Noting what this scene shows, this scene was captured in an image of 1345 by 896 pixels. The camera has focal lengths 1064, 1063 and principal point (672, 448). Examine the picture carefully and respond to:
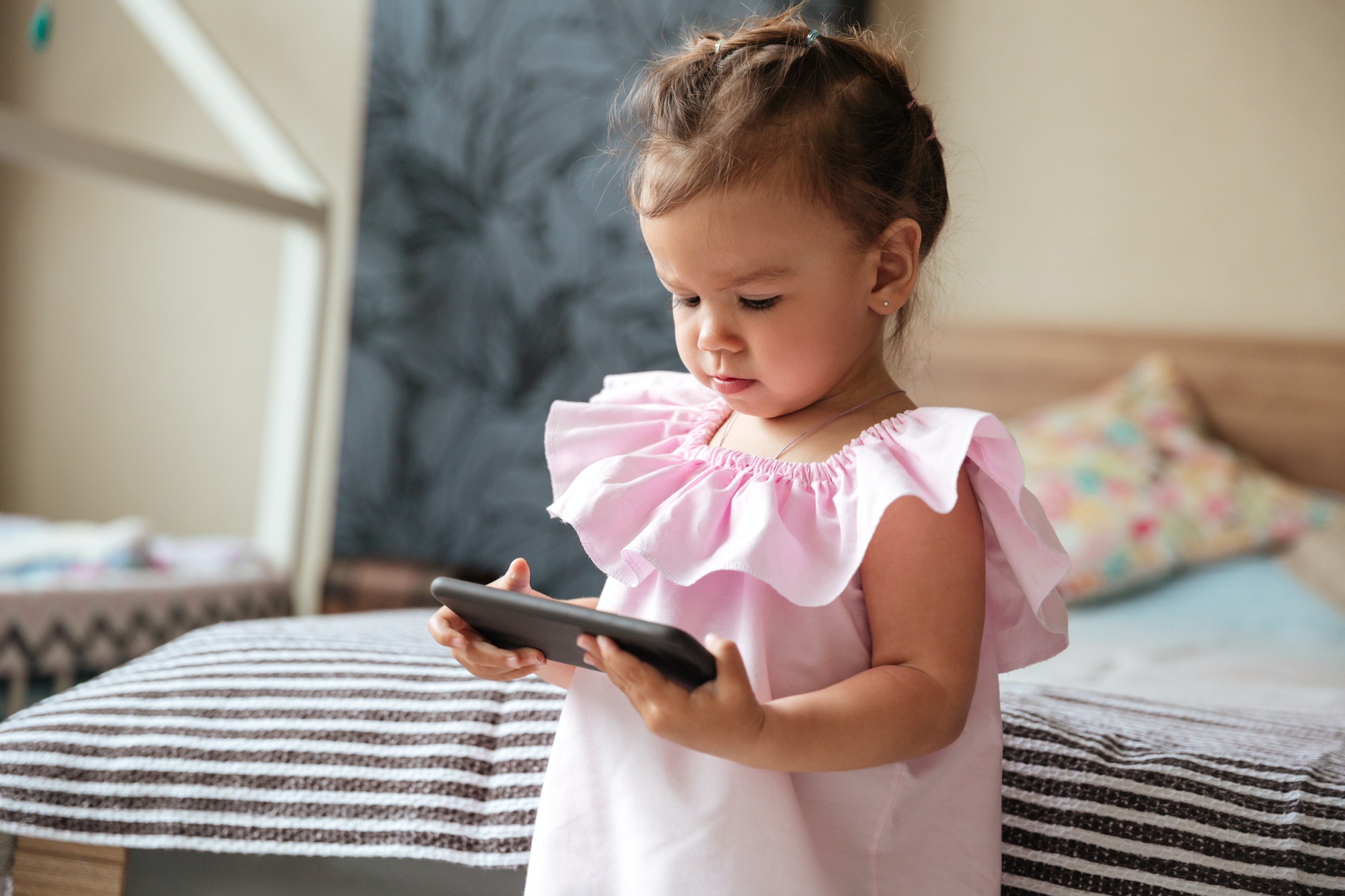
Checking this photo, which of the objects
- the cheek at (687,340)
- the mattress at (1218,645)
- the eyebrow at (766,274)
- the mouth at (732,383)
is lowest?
the mattress at (1218,645)

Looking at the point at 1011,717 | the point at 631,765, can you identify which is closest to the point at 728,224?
the point at 631,765

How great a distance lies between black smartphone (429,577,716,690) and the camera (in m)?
0.52

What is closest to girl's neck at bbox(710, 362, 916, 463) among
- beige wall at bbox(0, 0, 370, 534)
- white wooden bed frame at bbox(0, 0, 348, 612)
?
white wooden bed frame at bbox(0, 0, 348, 612)

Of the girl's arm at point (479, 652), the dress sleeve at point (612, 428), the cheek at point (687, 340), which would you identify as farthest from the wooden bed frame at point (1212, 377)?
the girl's arm at point (479, 652)

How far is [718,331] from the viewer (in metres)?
0.68

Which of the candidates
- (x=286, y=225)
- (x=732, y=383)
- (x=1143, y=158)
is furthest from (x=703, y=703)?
(x=286, y=225)

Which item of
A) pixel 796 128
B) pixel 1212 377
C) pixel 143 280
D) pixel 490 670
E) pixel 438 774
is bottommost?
pixel 438 774

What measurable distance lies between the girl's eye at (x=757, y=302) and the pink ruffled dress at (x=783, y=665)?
10cm

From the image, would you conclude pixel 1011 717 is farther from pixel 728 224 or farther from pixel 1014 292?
pixel 1014 292

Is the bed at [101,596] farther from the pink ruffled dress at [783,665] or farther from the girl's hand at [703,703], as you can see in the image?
the girl's hand at [703,703]

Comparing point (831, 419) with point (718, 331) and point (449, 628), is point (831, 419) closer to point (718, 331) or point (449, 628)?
point (718, 331)

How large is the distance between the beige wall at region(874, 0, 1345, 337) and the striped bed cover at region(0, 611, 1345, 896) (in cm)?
142

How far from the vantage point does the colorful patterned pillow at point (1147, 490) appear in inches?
70.7

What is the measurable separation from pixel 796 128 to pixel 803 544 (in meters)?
0.26
